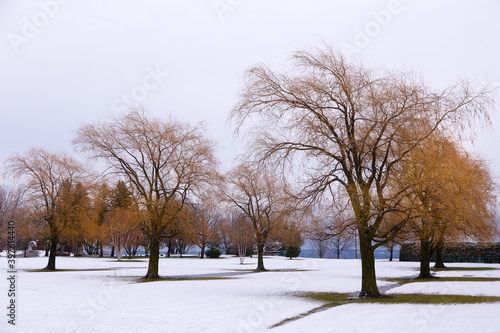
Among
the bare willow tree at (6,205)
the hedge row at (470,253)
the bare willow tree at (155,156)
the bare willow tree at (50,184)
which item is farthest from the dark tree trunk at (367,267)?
the bare willow tree at (6,205)

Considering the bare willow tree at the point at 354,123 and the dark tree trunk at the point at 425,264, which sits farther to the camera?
the dark tree trunk at the point at 425,264

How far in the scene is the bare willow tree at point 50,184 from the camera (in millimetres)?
32875

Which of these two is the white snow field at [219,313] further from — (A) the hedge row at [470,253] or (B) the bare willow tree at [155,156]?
(A) the hedge row at [470,253]

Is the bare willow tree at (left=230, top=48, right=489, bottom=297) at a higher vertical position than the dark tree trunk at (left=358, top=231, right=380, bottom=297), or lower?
higher

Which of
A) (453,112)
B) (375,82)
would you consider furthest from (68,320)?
(453,112)

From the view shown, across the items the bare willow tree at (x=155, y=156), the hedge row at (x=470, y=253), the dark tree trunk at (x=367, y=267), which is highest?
the bare willow tree at (x=155, y=156)

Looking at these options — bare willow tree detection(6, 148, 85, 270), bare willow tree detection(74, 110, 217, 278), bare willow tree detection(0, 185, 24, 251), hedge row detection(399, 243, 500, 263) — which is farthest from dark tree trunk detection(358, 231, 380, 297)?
bare willow tree detection(0, 185, 24, 251)

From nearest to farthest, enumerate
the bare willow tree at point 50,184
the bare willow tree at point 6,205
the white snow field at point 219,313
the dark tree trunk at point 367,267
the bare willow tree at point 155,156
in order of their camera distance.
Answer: the white snow field at point 219,313, the dark tree trunk at point 367,267, the bare willow tree at point 155,156, the bare willow tree at point 50,184, the bare willow tree at point 6,205

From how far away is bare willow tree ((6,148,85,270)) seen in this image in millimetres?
32875

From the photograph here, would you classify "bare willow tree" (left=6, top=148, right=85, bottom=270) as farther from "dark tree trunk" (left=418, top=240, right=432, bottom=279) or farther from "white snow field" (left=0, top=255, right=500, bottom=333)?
"dark tree trunk" (left=418, top=240, right=432, bottom=279)

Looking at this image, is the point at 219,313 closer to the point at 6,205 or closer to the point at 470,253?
the point at 470,253

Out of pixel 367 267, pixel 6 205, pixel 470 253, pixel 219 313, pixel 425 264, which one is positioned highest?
pixel 6 205

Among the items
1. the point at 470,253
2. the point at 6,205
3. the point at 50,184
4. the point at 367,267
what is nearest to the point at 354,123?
the point at 367,267

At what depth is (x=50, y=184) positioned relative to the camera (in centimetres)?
3394
